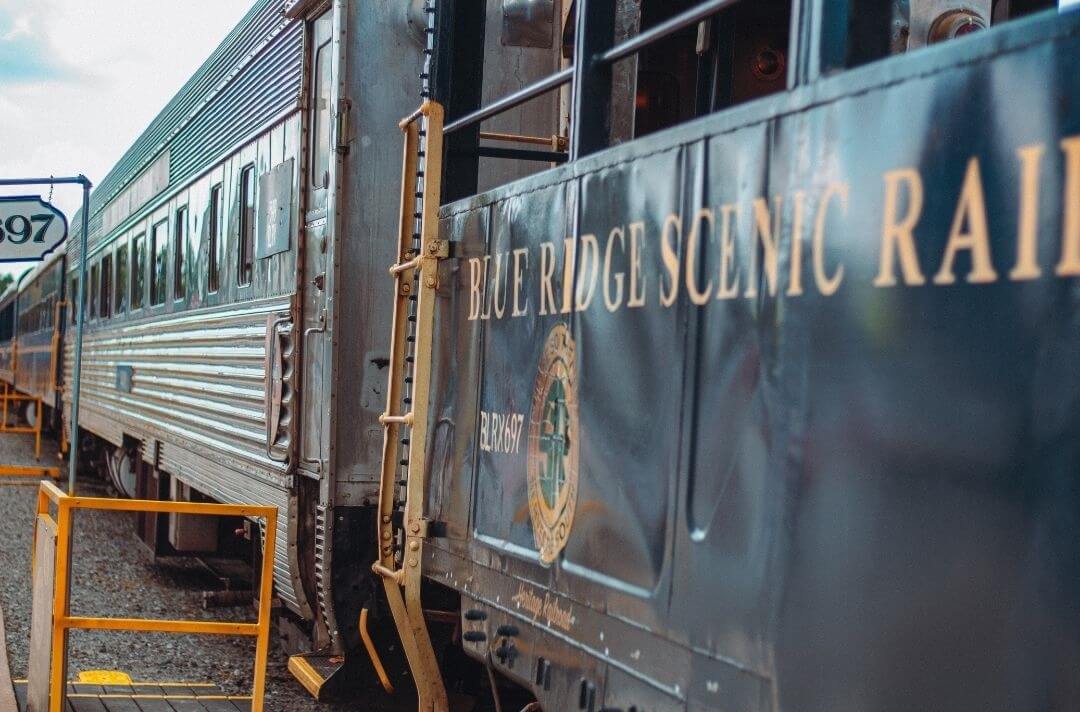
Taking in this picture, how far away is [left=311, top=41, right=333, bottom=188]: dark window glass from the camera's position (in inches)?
235

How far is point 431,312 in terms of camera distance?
421cm

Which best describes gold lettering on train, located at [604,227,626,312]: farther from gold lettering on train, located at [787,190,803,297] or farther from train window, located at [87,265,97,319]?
train window, located at [87,265,97,319]

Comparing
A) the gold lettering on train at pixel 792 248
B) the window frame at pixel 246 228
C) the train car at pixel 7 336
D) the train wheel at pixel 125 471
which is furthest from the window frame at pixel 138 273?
the train car at pixel 7 336

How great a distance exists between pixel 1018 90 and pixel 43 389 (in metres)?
23.0

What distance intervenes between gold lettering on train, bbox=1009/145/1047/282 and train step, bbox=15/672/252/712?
202 inches

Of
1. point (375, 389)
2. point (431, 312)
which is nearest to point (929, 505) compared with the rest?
point (431, 312)

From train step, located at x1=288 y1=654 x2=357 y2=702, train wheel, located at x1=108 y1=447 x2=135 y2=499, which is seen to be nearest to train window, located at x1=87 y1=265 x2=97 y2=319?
train wheel, located at x1=108 y1=447 x2=135 y2=499

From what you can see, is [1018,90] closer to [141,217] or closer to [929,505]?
[929,505]

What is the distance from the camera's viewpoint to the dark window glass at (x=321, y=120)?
19.6ft

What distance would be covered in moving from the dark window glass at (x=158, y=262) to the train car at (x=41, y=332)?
9824 millimetres

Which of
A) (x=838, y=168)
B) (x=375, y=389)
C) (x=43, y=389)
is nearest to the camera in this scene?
(x=838, y=168)

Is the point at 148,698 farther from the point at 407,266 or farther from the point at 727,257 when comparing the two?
the point at 727,257

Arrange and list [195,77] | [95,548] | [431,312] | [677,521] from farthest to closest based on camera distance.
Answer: [95,548]
[195,77]
[431,312]
[677,521]

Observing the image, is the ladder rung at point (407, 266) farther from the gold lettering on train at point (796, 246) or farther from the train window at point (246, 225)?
the train window at point (246, 225)
